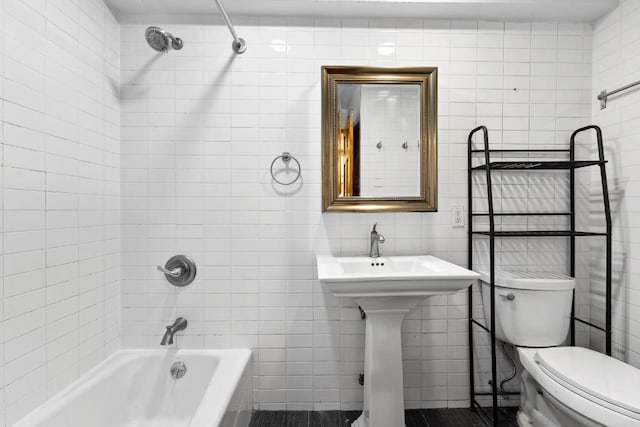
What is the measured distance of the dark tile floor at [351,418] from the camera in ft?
5.37

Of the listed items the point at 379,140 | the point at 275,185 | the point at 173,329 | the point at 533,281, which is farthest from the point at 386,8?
the point at 173,329

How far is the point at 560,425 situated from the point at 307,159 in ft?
5.49

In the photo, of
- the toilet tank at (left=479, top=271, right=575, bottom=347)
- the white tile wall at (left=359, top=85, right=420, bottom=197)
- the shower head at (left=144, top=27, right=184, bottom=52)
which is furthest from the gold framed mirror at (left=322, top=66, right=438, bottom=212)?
the shower head at (left=144, top=27, right=184, bottom=52)

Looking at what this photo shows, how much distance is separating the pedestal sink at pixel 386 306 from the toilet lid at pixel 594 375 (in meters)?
0.48

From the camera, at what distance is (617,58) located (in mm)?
1652

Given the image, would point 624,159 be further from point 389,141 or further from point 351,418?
point 351,418

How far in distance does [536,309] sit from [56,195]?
224 cm

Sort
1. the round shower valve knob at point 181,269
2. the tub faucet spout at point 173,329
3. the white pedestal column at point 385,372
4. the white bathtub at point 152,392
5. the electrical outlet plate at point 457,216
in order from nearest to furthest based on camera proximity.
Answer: the white bathtub at point 152,392 < the white pedestal column at point 385,372 < the tub faucet spout at point 173,329 < the round shower valve knob at point 181,269 < the electrical outlet plate at point 457,216

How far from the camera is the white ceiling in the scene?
1631 millimetres

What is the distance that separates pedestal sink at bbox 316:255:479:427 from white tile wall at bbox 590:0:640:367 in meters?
0.93

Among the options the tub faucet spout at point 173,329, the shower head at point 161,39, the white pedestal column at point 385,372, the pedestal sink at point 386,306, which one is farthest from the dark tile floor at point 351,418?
the shower head at point 161,39

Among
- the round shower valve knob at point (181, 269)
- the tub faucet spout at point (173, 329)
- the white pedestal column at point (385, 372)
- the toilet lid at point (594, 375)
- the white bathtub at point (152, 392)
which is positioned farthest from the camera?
the round shower valve knob at point (181, 269)

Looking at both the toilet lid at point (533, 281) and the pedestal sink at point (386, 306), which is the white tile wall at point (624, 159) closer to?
the toilet lid at point (533, 281)

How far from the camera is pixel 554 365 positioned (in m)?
1.31
